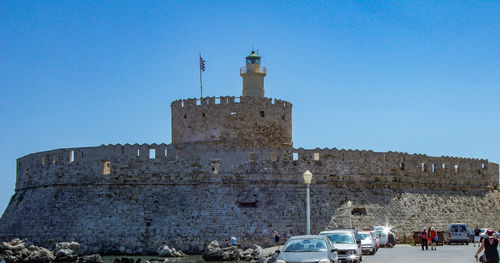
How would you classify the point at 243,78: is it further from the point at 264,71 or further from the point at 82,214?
the point at 82,214

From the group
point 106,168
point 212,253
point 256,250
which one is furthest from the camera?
point 106,168

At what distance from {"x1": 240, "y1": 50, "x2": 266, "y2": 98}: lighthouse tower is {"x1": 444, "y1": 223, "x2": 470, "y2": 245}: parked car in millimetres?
12118

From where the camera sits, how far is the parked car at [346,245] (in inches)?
685

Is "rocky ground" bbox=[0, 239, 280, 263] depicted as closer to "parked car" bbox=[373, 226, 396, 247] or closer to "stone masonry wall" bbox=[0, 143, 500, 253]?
"stone masonry wall" bbox=[0, 143, 500, 253]

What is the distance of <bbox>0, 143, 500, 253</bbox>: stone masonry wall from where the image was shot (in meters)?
27.0

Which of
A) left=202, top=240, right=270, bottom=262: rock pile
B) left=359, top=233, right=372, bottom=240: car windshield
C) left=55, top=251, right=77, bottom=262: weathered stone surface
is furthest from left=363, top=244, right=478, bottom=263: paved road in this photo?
left=55, top=251, right=77, bottom=262: weathered stone surface

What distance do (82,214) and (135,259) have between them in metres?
3.77

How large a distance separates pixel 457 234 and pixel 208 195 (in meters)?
10.4

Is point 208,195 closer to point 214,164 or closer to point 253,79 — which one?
point 214,164

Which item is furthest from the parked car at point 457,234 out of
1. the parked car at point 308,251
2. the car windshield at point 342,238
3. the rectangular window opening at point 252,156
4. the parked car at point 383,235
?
the parked car at point 308,251

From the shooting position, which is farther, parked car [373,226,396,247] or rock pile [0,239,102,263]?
parked car [373,226,396,247]

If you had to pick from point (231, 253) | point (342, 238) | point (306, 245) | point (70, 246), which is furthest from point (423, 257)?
point (70, 246)

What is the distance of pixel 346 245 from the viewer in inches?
700

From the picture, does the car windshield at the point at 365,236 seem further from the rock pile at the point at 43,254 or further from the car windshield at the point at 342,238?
the rock pile at the point at 43,254
